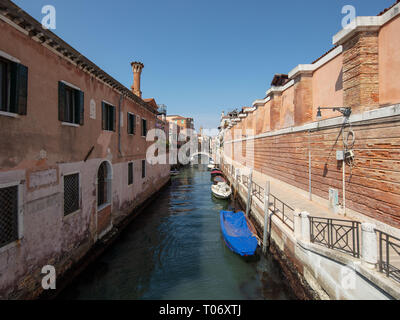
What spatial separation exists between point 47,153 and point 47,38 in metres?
2.73

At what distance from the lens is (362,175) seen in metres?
6.31

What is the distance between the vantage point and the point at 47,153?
5.12 meters

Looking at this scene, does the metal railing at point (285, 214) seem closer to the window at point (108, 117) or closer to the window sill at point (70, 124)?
the window sill at point (70, 124)

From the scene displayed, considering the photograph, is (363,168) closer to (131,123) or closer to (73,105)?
(73,105)

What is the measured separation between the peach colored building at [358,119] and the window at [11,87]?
8.30 metres

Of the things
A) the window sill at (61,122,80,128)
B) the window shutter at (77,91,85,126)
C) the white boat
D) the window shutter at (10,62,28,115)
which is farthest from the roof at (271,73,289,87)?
the window shutter at (10,62,28,115)

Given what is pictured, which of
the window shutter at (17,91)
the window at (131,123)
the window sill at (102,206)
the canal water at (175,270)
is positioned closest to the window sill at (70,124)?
the window shutter at (17,91)

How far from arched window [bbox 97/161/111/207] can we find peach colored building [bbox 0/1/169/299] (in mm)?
41

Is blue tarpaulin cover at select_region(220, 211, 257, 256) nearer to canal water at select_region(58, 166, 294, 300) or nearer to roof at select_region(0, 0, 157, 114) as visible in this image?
canal water at select_region(58, 166, 294, 300)

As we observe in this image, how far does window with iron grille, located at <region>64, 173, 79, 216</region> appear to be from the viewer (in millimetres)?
6050

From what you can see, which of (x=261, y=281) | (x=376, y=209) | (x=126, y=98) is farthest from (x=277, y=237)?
(x=126, y=98)

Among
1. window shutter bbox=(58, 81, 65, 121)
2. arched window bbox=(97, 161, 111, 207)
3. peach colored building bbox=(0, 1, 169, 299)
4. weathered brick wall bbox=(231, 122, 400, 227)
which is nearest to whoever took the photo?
peach colored building bbox=(0, 1, 169, 299)

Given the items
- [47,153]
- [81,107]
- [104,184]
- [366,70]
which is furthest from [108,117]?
[366,70]
